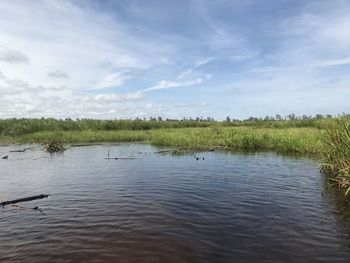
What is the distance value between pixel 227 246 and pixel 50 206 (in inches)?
341

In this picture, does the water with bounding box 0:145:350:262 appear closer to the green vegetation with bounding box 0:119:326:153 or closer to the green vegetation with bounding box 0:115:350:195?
the green vegetation with bounding box 0:115:350:195

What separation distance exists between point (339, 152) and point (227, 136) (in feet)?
76.9

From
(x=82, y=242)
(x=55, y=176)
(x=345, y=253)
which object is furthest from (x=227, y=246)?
(x=55, y=176)

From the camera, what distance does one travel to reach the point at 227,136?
4225 cm

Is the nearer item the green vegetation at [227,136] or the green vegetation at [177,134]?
the green vegetation at [227,136]

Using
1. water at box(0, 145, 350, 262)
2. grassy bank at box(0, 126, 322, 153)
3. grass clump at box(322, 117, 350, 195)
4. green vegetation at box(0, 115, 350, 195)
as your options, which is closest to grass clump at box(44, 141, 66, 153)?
green vegetation at box(0, 115, 350, 195)

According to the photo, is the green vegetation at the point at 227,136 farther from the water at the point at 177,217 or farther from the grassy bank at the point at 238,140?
the water at the point at 177,217

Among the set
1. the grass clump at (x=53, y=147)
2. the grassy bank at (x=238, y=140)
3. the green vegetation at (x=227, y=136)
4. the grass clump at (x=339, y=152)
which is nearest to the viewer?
the grass clump at (x=339, y=152)

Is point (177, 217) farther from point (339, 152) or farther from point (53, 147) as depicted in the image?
point (53, 147)

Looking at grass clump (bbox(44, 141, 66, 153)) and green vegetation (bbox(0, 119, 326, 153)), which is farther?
grass clump (bbox(44, 141, 66, 153))

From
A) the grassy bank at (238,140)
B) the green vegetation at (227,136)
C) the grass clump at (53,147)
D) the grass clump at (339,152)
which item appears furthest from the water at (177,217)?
the grass clump at (53,147)

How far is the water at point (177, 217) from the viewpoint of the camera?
430 inches

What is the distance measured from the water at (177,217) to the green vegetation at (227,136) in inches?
73.1

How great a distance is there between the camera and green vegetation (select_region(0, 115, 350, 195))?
780 inches
